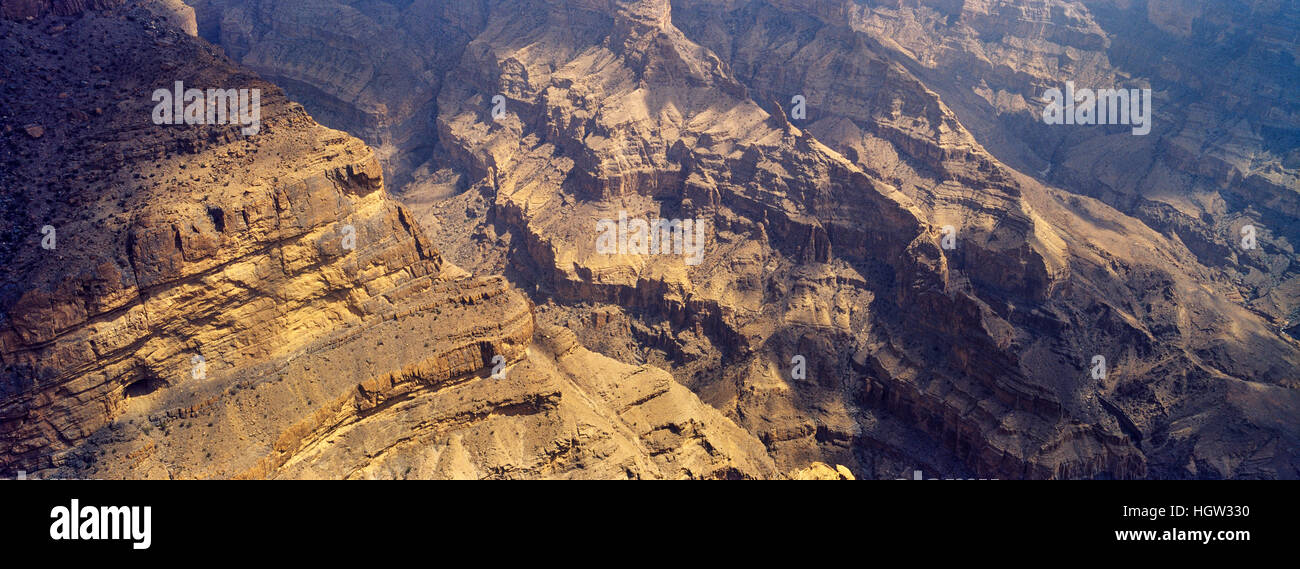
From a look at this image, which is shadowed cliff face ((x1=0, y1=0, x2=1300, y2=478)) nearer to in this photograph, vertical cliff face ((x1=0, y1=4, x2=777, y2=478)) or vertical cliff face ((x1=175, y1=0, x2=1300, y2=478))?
vertical cliff face ((x1=0, y1=4, x2=777, y2=478))

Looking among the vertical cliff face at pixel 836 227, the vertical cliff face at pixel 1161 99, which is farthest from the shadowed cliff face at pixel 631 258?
the vertical cliff face at pixel 1161 99

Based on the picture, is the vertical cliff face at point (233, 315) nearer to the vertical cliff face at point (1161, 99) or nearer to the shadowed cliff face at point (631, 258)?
the shadowed cliff face at point (631, 258)

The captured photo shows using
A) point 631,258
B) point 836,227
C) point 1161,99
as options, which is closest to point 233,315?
point 631,258

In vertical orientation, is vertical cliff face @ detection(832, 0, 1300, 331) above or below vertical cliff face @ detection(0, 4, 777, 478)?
above

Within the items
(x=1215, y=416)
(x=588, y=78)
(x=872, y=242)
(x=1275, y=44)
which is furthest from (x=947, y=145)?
(x=1275, y=44)

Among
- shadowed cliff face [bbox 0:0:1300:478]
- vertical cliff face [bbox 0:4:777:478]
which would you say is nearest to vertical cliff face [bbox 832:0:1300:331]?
shadowed cliff face [bbox 0:0:1300:478]

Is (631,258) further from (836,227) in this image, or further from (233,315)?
(233,315)
